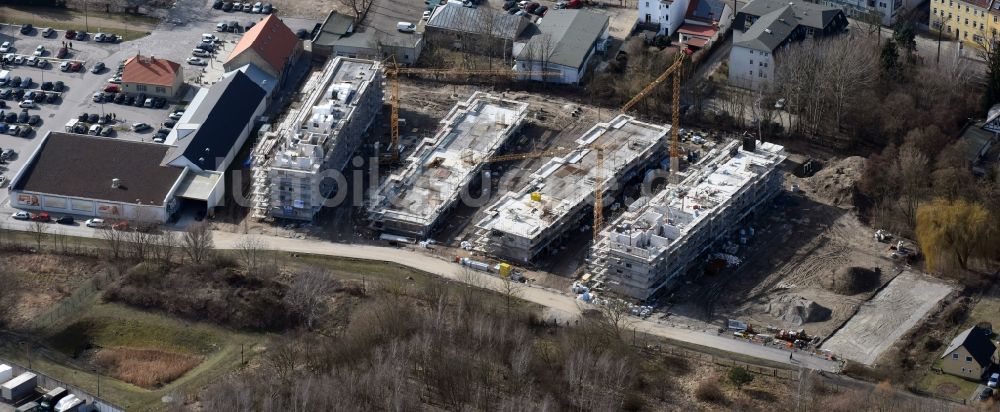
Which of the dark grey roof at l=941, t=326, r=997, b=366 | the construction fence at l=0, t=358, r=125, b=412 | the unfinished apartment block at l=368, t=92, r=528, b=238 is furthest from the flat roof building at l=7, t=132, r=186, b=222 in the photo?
the dark grey roof at l=941, t=326, r=997, b=366

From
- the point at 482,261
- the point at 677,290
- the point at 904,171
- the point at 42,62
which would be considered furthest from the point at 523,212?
the point at 42,62

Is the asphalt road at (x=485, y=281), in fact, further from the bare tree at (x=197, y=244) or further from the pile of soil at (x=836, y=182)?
the pile of soil at (x=836, y=182)

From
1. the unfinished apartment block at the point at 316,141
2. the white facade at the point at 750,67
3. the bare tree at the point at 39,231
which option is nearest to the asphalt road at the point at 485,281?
the bare tree at the point at 39,231

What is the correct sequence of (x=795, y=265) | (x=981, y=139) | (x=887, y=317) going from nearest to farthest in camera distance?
(x=887, y=317) → (x=795, y=265) → (x=981, y=139)

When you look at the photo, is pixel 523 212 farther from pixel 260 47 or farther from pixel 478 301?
pixel 260 47

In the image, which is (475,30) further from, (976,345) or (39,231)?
(976,345)

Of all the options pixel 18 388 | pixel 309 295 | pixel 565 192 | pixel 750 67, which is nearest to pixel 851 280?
pixel 565 192
